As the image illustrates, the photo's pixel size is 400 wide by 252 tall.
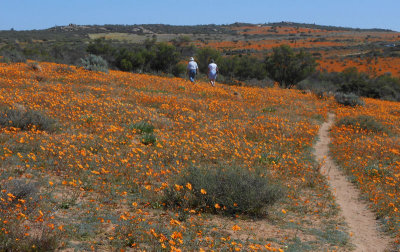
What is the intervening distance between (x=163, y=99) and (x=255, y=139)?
4.69 m

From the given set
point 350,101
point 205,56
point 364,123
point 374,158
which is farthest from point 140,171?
point 205,56

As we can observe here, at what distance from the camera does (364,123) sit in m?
13.8

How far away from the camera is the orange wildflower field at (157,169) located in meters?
4.70

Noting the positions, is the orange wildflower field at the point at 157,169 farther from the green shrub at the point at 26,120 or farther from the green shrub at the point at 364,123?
the green shrub at the point at 364,123

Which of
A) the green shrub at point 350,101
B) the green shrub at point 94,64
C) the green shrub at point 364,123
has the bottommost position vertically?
the green shrub at point 364,123

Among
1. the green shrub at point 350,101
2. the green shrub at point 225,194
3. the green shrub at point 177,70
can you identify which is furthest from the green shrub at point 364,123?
the green shrub at point 177,70

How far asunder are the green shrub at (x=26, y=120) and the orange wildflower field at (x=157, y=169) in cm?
13

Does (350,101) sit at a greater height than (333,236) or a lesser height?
greater

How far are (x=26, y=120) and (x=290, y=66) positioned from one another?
26.5 metres

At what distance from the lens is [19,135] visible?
7984 millimetres

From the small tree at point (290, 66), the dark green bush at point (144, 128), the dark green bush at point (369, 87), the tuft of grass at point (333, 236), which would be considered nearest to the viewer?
the tuft of grass at point (333, 236)

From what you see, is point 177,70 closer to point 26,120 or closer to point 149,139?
point 149,139

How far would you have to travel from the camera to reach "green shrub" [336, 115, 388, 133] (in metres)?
13.7

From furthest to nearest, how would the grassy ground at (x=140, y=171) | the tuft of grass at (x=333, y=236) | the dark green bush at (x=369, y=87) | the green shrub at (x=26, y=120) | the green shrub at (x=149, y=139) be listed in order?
the dark green bush at (x=369, y=87)
the green shrub at (x=149, y=139)
the green shrub at (x=26, y=120)
the tuft of grass at (x=333, y=236)
the grassy ground at (x=140, y=171)
